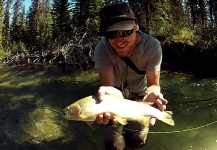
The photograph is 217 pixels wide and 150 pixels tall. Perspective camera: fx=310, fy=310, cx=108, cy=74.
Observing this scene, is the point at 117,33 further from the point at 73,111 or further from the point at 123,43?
the point at 73,111

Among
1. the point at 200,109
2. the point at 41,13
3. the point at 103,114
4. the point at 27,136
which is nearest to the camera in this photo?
the point at 103,114

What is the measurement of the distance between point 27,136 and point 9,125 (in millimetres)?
908

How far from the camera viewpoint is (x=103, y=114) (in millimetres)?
3104

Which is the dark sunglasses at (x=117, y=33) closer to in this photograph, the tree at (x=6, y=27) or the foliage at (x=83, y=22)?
the foliage at (x=83, y=22)

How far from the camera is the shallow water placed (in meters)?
5.76

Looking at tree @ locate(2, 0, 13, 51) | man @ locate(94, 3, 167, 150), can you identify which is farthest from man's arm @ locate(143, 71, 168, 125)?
tree @ locate(2, 0, 13, 51)

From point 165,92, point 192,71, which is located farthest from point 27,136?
point 192,71

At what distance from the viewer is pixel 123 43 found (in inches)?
145

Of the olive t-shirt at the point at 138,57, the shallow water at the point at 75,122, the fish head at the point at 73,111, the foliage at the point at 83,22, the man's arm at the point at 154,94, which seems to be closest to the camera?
the fish head at the point at 73,111

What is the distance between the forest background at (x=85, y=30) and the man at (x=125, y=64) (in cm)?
833

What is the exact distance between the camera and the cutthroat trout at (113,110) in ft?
9.51

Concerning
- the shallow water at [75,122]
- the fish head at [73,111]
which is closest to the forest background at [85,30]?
the shallow water at [75,122]

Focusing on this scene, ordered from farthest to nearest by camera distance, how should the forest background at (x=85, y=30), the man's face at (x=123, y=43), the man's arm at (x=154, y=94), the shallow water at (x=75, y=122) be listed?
1. the forest background at (x=85, y=30)
2. the shallow water at (x=75, y=122)
3. the man's face at (x=123, y=43)
4. the man's arm at (x=154, y=94)

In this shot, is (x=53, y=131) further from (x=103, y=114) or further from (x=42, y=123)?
(x=103, y=114)
